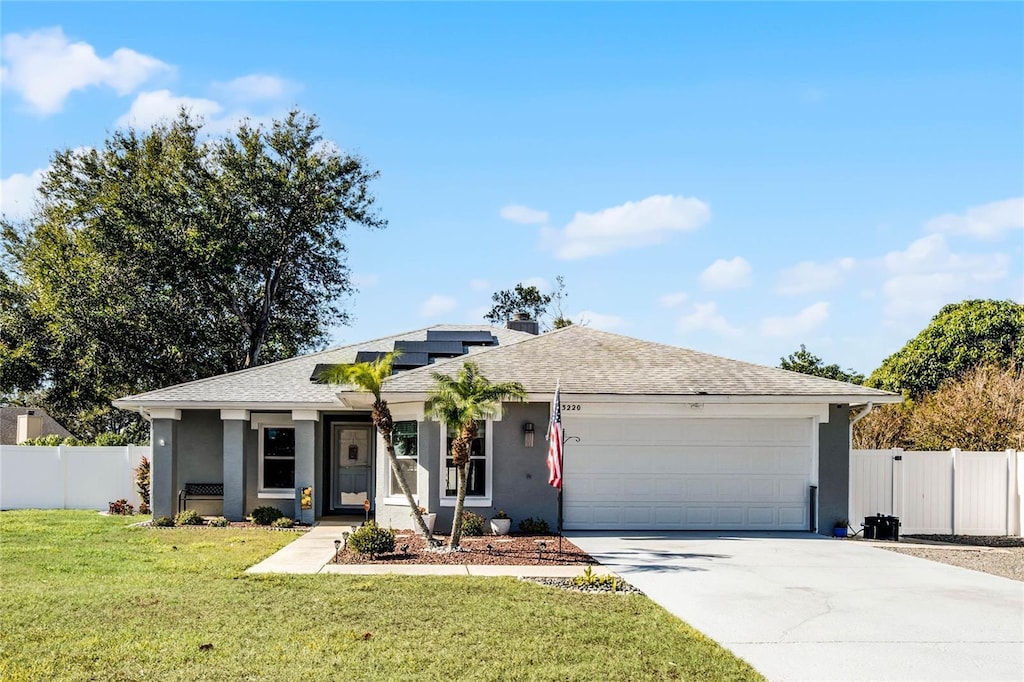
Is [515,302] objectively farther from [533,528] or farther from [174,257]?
[533,528]

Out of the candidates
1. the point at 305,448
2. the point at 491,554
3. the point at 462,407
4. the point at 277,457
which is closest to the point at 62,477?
the point at 277,457

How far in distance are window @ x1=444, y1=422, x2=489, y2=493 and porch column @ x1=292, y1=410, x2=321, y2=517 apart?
396cm

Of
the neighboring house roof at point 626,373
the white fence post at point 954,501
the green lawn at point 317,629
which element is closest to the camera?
the green lawn at point 317,629

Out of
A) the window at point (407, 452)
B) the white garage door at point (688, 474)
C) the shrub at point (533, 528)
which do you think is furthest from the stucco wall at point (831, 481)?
the window at point (407, 452)

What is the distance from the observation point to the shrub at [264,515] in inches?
766

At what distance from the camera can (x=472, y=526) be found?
16594 millimetres

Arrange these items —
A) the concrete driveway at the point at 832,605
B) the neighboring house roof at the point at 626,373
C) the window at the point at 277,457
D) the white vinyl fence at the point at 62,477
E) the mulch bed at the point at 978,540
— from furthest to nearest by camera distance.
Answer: the white vinyl fence at the point at 62,477
the window at the point at 277,457
the mulch bed at the point at 978,540
the neighboring house roof at the point at 626,373
the concrete driveway at the point at 832,605

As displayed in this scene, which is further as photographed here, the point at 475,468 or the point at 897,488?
the point at 897,488

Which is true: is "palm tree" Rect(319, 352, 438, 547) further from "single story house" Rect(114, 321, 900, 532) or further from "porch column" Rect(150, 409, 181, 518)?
"porch column" Rect(150, 409, 181, 518)

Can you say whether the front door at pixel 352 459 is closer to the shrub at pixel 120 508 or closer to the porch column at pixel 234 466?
the porch column at pixel 234 466

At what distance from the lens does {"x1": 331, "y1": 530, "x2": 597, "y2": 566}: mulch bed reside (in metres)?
13.7

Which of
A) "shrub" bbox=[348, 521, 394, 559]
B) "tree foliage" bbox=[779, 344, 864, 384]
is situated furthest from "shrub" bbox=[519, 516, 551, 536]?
"tree foliage" bbox=[779, 344, 864, 384]

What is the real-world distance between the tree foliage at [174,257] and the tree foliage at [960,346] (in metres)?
22.9

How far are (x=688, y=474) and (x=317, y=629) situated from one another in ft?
33.7
